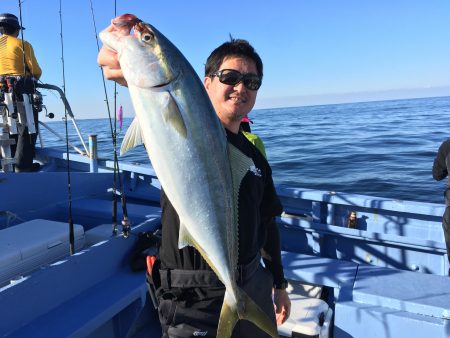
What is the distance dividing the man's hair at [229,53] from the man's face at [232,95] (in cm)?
3

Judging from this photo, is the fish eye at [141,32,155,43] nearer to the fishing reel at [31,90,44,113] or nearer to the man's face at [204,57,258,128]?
the man's face at [204,57,258,128]

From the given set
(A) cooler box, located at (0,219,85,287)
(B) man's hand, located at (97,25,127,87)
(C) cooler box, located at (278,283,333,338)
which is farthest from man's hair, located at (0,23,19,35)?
(C) cooler box, located at (278,283,333,338)

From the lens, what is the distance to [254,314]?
181 centimetres

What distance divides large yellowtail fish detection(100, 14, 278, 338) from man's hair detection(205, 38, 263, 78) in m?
0.56

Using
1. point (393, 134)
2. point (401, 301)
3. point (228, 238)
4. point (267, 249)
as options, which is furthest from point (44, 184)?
point (393, 134)

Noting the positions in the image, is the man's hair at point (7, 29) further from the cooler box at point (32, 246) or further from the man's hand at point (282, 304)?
the man's hand at point (282, 304)

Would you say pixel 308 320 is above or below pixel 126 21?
below

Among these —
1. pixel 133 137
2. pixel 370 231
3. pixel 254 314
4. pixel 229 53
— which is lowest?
pixel 370 231

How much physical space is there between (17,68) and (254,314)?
631cm

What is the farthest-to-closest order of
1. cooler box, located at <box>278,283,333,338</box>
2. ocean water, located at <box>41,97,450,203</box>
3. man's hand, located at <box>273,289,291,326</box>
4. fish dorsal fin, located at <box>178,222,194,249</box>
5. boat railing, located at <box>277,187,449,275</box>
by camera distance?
1. ocean water, located at <box>41,97,450,203</box>
2. boat railing, located at <box>277,187,449,275</box>
3. cooler box, located at <box>278,283,333,338</box>
4. man's hand, located at <box>273,289,291,326</box>
5. fish dorsal fin, located at <box>178,222,194,249</box>

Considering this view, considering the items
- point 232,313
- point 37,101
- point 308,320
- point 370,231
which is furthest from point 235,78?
point 37,101

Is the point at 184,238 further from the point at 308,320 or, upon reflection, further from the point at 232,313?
the point at 308,320

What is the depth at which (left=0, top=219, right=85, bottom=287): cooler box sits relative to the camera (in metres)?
3.07

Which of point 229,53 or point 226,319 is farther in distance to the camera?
point 229,53
